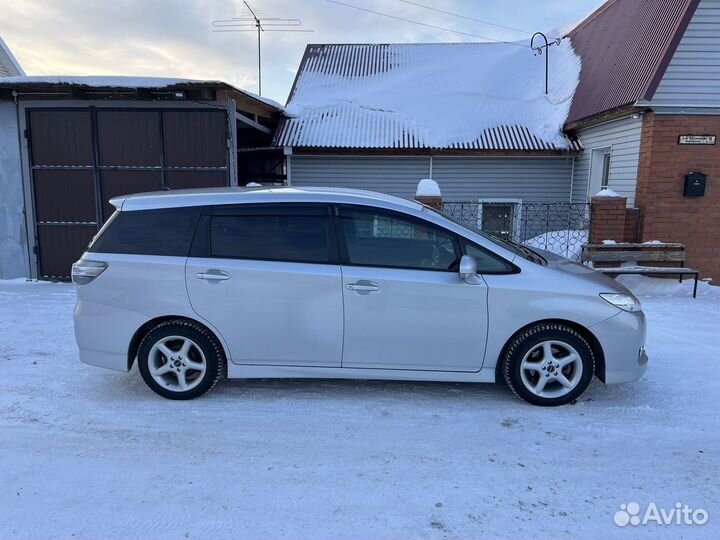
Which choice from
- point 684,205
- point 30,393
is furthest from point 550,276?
point 684,205

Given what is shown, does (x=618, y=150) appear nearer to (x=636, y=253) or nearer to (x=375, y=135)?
(x=636, y=253)

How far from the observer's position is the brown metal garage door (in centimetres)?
866

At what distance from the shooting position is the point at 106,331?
402 centimetres

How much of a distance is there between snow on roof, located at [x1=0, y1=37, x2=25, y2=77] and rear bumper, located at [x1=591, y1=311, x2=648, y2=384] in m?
19.7

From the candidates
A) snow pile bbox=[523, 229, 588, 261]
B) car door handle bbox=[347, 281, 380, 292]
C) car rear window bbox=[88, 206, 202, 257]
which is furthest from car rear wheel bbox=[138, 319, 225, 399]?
snow pile bbox=[523, 229, 588, 261]

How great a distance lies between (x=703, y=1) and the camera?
27.6 ft

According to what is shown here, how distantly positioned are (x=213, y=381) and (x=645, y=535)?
3053 mm

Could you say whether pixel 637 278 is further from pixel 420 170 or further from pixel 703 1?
pixel 420 170

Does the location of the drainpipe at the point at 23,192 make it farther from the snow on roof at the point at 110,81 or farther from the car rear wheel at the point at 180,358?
the car rear wheel at the point at 180,358

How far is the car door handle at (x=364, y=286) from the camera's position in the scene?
12.6ft

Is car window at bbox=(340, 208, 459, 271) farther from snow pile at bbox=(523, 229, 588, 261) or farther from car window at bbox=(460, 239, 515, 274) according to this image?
snow pile at bbox=(523, 229, 588, 261)

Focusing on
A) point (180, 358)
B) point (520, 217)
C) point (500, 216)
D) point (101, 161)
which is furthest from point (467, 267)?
point (500, 216)

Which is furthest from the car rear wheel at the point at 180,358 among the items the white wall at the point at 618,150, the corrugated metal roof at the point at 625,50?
the white wall at the point at 618,150

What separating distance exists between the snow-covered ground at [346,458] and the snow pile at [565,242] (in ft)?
16.4
